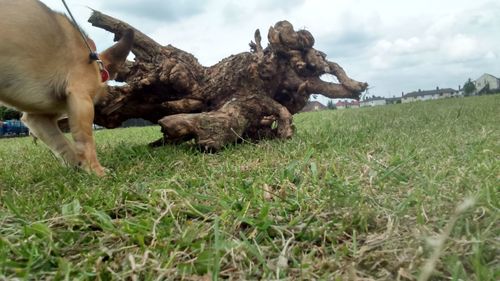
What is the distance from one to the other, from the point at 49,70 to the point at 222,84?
1915mm

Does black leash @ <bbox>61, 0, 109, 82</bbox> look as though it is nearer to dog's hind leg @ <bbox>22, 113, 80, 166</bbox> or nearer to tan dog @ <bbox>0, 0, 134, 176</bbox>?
tan dog @ <bbox>0, 0, 134, 176</bbox>

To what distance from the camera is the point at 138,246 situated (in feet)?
4.91

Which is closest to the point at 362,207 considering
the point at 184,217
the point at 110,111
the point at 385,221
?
the point at 385,221

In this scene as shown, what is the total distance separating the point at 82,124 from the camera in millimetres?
3645

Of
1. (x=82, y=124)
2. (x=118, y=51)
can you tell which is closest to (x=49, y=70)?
(x=82, y=124)

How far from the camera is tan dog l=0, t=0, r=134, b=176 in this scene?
322 centimetres

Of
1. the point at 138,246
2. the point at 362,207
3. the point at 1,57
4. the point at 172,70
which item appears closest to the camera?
the point at 138,246

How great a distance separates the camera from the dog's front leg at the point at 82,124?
3.61m

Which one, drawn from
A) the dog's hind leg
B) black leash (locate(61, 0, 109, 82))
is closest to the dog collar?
black leash (locate(61, 0, 109, 82))

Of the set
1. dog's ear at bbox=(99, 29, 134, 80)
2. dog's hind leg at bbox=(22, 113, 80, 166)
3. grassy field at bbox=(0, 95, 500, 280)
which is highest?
dog's ear at bbox=(99, 29, 134, 80)

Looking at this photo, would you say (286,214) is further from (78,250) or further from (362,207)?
(78,250)

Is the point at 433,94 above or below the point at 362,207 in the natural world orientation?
above

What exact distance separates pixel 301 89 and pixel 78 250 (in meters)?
4.16

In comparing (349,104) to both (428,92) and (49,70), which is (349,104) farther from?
(428,92)
